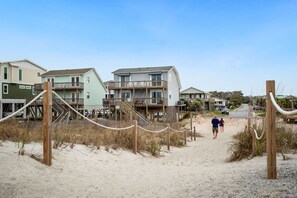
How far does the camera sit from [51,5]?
13.6m

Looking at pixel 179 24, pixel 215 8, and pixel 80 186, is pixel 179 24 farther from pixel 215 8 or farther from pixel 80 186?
pixel 80 186

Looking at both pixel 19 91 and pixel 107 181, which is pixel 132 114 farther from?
pixel 19 91

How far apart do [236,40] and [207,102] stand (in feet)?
201

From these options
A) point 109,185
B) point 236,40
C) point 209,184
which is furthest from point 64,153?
point 236,40

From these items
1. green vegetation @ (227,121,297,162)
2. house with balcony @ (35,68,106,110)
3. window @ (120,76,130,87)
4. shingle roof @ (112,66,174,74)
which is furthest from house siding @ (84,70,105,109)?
green vegetation @ (227,121,297,162)

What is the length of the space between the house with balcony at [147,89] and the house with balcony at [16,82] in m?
11.6

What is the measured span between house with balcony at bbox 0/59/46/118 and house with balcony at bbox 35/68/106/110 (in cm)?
272

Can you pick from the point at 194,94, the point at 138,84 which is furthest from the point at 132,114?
the point at 194,94

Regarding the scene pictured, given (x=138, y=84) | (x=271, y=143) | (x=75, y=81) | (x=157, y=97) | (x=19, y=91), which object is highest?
(x=75, y=81)

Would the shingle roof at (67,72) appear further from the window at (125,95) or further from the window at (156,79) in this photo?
the window at (156,79)

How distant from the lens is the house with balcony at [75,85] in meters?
44.2

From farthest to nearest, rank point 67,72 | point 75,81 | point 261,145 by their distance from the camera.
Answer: point 67,72, point 75,81, point 261,145

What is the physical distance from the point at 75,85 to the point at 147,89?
1123 cm

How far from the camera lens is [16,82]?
4006cm
